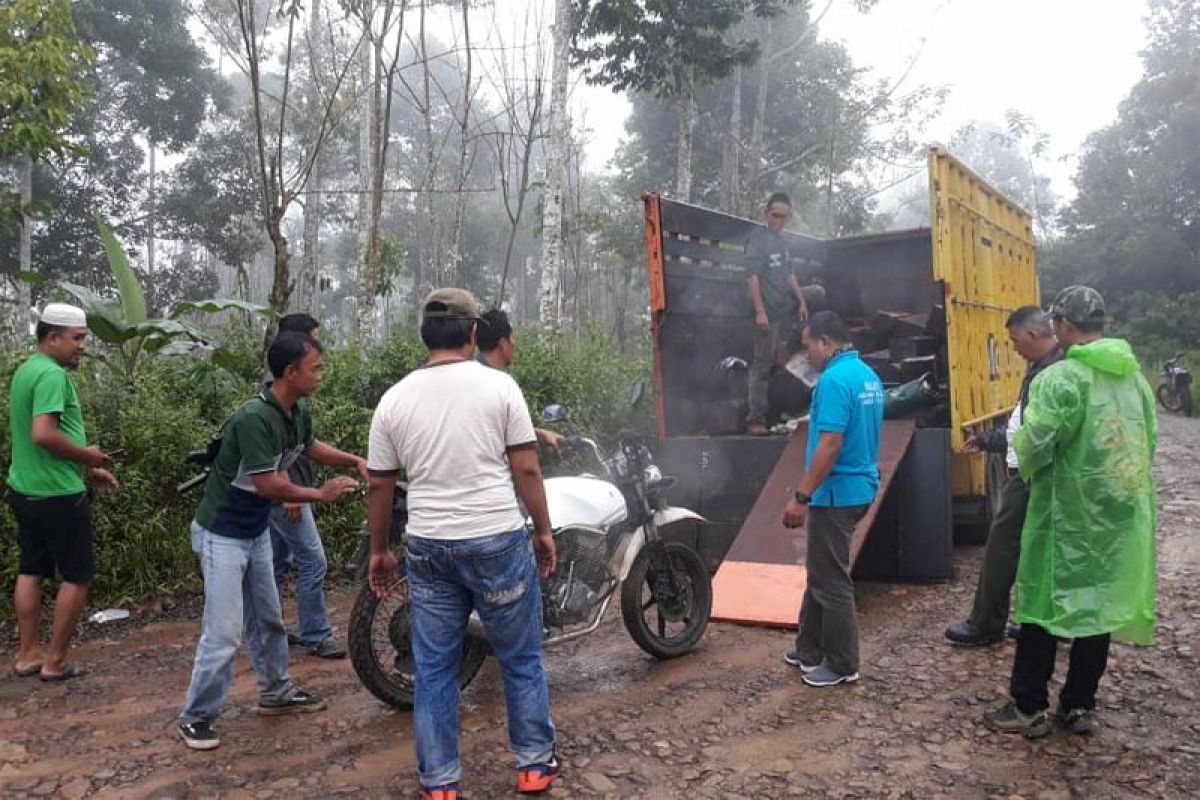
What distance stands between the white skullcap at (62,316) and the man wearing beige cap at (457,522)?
208 cm

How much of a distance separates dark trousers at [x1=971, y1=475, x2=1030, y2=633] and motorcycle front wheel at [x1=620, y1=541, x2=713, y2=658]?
1.36 m

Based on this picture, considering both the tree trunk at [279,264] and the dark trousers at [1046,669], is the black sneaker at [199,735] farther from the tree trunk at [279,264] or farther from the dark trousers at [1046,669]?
the tree trunk at [279,264]

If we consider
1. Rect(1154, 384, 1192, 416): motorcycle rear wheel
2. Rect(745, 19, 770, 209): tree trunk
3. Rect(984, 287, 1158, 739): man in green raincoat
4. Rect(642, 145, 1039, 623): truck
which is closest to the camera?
Rect(984, 287, 1158, 739): man in green raincoat

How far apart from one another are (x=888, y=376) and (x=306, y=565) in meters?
4.84

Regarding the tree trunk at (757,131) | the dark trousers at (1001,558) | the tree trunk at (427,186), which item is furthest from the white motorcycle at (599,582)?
the tree trunk at (757,131)

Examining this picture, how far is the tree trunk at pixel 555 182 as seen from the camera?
33.1 ft

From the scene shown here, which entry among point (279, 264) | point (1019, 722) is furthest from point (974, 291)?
point (279, 264)

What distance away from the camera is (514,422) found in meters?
2.88

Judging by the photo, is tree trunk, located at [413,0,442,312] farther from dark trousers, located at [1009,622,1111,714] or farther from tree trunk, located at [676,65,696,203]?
dark trousers, located at [1009,622,1111,714]

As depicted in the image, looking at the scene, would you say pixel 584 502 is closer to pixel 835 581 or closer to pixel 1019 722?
pixel 835 581

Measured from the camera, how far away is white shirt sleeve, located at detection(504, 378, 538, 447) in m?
2.88

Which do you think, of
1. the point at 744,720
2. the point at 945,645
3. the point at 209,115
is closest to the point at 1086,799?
the point at 744,720

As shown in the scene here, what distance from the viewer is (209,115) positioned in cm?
2025

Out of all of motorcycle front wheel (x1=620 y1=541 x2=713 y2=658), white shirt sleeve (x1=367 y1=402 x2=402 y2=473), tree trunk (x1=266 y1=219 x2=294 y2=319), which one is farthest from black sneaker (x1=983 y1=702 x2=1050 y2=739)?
tree trunk (x1=266 y1=219 x2=294 y2=319)
